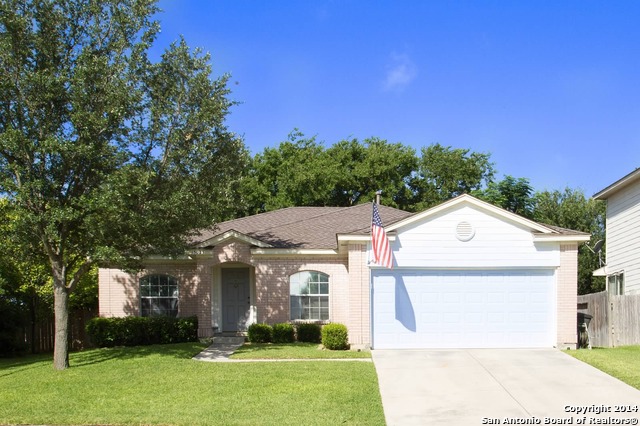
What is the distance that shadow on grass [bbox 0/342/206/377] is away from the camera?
15.5 m

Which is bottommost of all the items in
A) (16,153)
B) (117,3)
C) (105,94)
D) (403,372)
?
(403,372)

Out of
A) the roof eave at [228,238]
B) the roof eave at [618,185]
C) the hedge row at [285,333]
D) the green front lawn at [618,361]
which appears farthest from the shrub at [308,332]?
the roof eave at [618,185]

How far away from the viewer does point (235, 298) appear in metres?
20.3

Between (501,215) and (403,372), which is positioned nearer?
(403,372)

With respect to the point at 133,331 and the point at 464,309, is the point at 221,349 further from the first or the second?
the point at 464,309

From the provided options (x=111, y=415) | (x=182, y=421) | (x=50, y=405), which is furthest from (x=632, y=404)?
(x=50, y=405)

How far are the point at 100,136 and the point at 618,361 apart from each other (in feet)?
41.7

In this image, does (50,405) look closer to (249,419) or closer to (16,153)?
(249,419)

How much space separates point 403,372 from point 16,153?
9623 millimetres

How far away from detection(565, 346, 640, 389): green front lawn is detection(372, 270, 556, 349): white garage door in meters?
1.49

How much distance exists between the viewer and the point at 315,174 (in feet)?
126

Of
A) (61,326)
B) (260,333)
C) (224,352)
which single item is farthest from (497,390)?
(61,326)

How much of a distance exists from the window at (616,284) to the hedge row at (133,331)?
1498 cm

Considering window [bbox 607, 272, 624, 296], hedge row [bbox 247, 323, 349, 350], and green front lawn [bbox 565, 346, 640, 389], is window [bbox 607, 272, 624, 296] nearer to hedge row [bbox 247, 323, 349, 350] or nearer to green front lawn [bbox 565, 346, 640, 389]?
green front lawn [bbox 565, 346, 640, 389]
